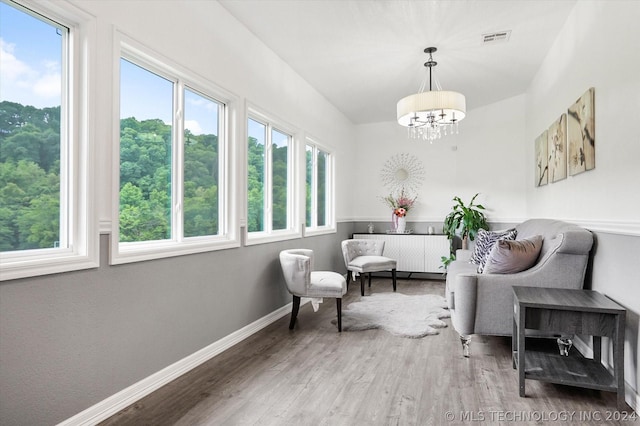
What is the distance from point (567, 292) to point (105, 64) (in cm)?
324

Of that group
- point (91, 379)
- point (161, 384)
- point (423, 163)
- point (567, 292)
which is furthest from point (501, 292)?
point (423, 163)

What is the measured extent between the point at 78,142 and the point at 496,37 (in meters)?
3.73

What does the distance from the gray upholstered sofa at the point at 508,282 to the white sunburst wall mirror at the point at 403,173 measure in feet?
12.6

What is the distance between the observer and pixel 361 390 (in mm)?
2488

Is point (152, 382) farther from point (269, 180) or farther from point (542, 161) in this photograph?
point (542, 161)

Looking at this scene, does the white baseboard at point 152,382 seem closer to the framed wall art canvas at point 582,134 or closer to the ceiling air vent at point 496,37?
the framed wall art canvas at point 582,134

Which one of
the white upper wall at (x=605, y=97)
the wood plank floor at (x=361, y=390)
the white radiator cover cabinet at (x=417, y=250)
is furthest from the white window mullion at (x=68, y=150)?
the white radiator cover cabinet at (x=417, y=250)

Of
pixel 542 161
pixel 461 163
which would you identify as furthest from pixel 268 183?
pixel 461 163

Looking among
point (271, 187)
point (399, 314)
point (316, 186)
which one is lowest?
point (399, 314)

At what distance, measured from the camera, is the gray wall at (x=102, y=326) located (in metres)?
1.73

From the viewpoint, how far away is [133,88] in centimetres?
256

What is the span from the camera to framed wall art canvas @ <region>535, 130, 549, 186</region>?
448cm

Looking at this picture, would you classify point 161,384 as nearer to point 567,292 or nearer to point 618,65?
point 567,292

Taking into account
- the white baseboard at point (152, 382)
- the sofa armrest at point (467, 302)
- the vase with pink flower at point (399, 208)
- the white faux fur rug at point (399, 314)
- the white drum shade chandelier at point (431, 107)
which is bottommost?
the white faux fur rug at point (399, 314)
